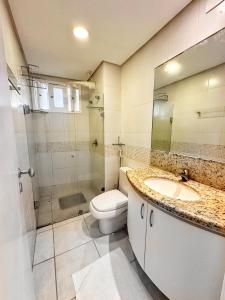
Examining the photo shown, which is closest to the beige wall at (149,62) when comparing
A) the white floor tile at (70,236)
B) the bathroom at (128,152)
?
the bathroom at (128,152)

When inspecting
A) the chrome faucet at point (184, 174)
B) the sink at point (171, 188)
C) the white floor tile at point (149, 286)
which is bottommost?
the white floor tile at point (149, 286)

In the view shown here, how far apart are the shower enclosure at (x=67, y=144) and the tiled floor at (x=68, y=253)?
46 cm

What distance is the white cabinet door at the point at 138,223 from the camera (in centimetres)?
109

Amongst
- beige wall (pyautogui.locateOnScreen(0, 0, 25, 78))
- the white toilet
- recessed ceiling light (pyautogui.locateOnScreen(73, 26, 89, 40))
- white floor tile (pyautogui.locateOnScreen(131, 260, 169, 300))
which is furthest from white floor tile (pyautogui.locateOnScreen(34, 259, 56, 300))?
recessed ceiling light (pyautogui.locateOnScreen(73, 26, 89, 40))

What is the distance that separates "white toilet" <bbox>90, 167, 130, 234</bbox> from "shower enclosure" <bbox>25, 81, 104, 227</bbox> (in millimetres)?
594

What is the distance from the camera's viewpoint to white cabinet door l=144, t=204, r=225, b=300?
70 centimetres

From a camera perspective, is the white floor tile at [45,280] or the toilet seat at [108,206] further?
the toilet seat at [108,206]

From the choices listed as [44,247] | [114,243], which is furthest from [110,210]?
[44,247]

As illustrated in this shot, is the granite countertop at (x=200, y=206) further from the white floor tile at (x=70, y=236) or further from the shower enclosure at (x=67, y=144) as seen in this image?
the shower enclosure at (x=67, y=144)

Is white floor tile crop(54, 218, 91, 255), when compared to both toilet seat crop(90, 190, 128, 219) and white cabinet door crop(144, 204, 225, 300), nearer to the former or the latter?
toilet seat crop(90, 190, 128, 219)

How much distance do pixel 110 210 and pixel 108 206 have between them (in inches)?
1.9

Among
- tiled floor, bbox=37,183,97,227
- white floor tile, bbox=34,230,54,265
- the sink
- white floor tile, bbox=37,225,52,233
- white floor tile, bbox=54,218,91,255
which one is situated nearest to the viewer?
the sink

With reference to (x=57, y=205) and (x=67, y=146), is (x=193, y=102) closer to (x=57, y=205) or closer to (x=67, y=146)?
(x=67, y=146)

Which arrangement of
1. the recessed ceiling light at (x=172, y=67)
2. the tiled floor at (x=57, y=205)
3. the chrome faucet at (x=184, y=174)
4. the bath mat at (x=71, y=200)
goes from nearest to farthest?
1. the chrome faucet at (x=184, y=174)
2. the recessed ceiling light at (x=172, y=67)
3. the tiled floor at (x=57, y=205)
4. the bath mat at (x=71, y=200)
